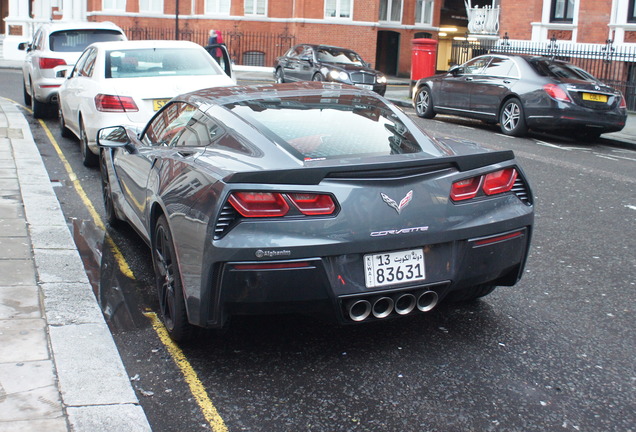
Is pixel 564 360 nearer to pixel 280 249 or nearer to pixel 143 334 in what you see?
pixel 280 249

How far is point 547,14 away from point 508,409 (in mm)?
24513

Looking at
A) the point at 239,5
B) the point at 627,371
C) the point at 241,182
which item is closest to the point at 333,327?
the point at 241,182

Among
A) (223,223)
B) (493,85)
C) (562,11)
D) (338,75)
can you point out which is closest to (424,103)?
(493,85)

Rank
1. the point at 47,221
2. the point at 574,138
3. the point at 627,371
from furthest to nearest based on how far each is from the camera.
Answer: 1. the point at 574,138
2. the point at 47,221
3. the point at 627,371

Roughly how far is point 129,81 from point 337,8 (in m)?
29.2

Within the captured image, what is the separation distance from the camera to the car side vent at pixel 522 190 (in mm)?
4988

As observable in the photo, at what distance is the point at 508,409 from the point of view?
4051 mm

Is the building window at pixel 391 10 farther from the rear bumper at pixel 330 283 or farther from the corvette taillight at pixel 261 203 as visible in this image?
the corvette taillight at pixel 261 203

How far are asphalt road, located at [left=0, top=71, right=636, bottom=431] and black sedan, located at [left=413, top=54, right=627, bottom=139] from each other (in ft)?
29.7

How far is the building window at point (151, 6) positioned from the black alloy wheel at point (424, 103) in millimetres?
24395

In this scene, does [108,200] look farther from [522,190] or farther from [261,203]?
[522,190]

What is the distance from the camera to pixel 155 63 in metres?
10.7

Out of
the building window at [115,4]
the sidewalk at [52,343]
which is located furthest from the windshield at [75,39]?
the building window at [115,4]

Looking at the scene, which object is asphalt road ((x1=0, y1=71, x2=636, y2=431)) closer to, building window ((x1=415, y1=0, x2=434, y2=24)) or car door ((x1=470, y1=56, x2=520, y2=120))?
car door ((x1=470, y1=56, x2=520, y2=120))
